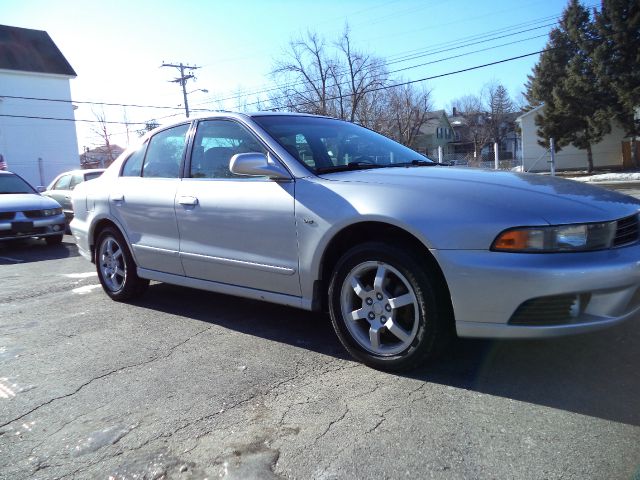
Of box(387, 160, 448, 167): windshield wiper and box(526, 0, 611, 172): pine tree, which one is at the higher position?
box(526, 0, 611, 172): pine tree

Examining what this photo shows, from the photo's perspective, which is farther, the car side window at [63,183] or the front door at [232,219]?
the car side window at [63,183]

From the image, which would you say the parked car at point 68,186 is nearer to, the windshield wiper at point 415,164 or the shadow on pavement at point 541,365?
the shadow on pavement at point 541,365

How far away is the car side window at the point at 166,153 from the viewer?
4.56 meters

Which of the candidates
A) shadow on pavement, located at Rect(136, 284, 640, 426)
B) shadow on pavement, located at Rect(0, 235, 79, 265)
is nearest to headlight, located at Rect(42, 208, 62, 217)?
shadow on pavement, located at Rect(0, 235, 79, 265)

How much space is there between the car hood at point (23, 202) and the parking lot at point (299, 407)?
5.84 metres

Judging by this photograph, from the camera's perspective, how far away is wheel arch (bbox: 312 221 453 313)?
3.00 m

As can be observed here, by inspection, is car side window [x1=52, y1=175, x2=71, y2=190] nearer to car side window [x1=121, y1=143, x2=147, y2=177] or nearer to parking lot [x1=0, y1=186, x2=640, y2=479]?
car side window [x1=121, y1=143, x2=147, y2=177]

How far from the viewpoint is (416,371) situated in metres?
3.19

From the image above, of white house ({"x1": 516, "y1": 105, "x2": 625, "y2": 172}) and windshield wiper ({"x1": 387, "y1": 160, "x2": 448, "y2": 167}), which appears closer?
windshield wiper ({"x1": 387, "y1": 160, "x2": 448, "y2": 167})

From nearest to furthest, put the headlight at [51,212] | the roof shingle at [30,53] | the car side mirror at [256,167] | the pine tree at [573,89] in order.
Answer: the car side mirror at [256,167] → the headlight at [51,212] → the pine tree at [573,89] → the roof shingle at [30,53]

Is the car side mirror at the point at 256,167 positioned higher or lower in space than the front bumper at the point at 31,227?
higher

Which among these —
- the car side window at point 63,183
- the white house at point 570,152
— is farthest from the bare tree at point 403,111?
the car side window at point 63,183

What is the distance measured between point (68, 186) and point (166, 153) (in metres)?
8.45

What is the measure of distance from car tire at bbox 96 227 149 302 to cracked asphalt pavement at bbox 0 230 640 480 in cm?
81
